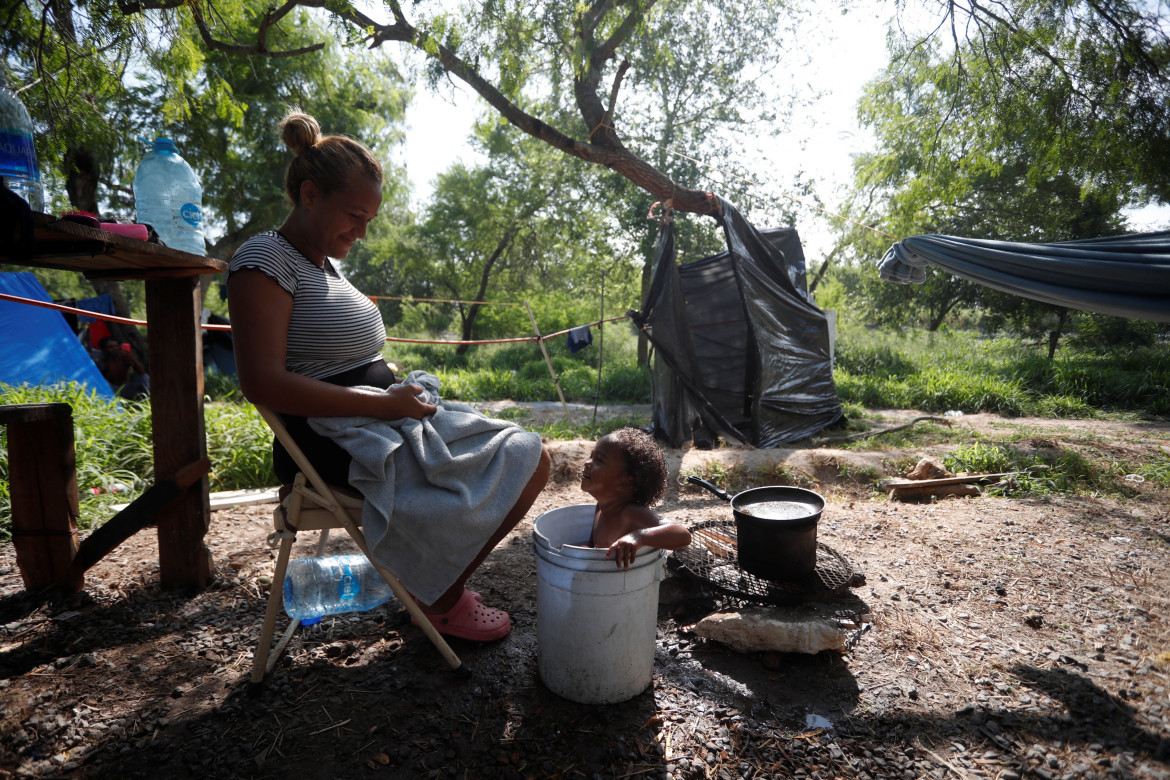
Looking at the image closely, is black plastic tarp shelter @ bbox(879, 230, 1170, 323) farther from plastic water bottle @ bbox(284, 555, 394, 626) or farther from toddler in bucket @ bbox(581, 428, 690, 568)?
plastic water bottle @ bbox(284, 555, 394, 626)

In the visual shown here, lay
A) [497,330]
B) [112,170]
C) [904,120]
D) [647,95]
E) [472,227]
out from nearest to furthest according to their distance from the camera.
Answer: [904,120]
[112,170]
[647,95]
[472,227]
[497,330]

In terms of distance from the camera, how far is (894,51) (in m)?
5.25

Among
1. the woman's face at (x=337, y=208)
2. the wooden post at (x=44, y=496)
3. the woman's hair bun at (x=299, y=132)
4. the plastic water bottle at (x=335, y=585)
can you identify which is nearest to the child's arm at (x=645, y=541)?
the plastic water bottle at (x=335, y=585)

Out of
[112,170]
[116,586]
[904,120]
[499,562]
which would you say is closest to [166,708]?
[116,586]

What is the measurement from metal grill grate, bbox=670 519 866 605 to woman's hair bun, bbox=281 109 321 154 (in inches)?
86.4

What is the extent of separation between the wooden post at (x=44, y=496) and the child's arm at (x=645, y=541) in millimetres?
2327

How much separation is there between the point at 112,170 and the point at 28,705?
392 inches

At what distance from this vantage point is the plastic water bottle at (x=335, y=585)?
7.82ft

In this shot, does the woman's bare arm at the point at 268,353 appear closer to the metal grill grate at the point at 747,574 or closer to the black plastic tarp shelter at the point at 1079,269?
the metal grill grate at the point at 747,574

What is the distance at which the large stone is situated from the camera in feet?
6.94

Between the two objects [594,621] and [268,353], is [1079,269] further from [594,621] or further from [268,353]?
[268,353]

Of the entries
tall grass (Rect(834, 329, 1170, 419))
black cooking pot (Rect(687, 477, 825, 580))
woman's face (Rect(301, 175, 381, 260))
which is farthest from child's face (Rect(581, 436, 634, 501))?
tall grass (Rect(834, 329, 1170, 419))

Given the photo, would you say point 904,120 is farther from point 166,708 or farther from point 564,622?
point 166,708

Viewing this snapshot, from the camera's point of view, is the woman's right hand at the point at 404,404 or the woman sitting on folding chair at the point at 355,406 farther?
the woman's right hand at the point at 404,404
